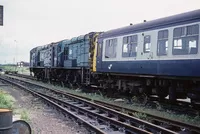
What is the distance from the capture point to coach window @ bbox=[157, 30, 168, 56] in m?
12.4

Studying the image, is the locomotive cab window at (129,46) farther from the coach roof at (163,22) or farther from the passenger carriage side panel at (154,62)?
the coach roof at (163,22)

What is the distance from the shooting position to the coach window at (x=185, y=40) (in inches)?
428

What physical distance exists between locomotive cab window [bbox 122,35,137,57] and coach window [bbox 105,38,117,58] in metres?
0.95

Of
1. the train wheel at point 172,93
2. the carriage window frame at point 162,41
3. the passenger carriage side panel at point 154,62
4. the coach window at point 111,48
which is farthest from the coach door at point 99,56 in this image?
the train wheel at point 172,93

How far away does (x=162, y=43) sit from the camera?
12.6 metres

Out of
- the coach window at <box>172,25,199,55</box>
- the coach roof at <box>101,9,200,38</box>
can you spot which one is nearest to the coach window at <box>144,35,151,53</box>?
the coach roof at <box>101,9,200,38</box>

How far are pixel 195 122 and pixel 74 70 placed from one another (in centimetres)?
1465

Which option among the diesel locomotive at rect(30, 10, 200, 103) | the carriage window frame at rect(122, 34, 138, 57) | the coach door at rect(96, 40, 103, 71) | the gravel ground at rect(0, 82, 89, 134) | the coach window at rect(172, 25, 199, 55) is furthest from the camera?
the coach door at rect(96, 40, 103, 71)

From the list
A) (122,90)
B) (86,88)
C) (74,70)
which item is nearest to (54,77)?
(74,70)

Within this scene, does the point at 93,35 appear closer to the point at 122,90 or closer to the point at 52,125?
the point at 122,90

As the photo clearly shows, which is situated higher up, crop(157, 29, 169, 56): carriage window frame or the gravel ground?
crop(157, 29, 169, 56): carriage window frame

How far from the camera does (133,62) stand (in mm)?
14375

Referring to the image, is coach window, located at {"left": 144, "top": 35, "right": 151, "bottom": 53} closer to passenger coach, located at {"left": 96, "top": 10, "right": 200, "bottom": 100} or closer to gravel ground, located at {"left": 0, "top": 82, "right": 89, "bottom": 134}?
passenger coach, located at {"left": 96, "top": 10, "right": 200, "bottom": 100}

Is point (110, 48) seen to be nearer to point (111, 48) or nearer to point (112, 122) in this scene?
point (111, 48)
